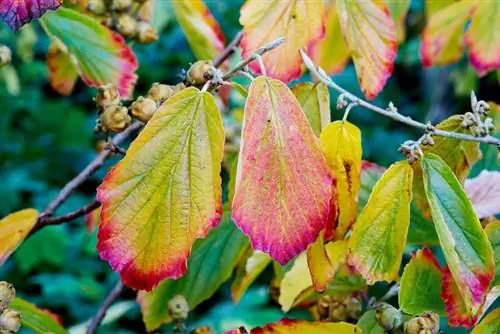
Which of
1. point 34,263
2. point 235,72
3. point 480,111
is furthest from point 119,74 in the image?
point 34,263

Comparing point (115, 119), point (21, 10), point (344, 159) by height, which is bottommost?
point (344, 159)

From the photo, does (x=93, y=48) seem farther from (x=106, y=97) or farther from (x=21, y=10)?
(x=21, y=10)

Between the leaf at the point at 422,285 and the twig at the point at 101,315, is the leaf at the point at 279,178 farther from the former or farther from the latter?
the twig at the point at 101,315

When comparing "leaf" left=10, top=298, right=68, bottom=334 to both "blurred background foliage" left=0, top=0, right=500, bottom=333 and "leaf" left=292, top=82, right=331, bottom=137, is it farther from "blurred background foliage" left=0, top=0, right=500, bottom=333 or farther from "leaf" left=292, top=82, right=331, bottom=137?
"blurred background foliage" left=0, top=0, right=500, bottom=333

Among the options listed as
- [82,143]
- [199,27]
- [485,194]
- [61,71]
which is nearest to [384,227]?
[485,194]

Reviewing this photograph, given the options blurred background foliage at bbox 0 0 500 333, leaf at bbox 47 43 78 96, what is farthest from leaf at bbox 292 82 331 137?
blurred background foliage at bbox 0 0 500 333

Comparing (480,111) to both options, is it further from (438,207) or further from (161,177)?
(161,177)
